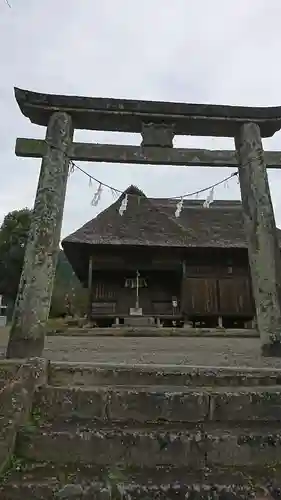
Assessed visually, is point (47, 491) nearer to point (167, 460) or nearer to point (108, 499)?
point (108, 499)

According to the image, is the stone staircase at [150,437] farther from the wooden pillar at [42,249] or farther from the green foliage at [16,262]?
the green foliage at [16,262]

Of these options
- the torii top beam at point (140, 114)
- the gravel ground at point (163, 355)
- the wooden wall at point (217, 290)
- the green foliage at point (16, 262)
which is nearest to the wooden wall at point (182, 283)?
the wooden wall at point (217, 290)

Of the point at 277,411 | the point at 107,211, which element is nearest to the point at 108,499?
the point at 277,411

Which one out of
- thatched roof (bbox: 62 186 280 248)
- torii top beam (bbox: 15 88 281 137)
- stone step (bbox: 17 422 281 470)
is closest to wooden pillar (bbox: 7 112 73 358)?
torii top beam (bbox: 15 88 281 137)

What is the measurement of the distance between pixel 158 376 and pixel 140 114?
382cm

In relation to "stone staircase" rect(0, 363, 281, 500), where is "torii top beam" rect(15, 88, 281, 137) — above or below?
above

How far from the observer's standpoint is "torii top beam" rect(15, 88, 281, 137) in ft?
17.6

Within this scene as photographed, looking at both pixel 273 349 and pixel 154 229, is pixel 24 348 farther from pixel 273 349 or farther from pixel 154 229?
pixel 154 229

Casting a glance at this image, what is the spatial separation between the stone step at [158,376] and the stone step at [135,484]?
2.81 feet

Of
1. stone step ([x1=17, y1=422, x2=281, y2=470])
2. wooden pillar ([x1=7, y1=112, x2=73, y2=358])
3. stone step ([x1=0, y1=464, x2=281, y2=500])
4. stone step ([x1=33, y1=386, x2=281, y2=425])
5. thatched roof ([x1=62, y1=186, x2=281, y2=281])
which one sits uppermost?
thatched roof ([x1=62, y1=186, x2=281, y2=281])

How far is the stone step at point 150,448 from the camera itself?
2.40m

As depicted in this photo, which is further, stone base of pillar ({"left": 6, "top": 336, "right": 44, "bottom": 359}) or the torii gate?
the torii gate

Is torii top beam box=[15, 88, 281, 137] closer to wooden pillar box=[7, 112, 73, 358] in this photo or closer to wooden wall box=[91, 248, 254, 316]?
wooden pillar box=[7, 112, 73, 358]

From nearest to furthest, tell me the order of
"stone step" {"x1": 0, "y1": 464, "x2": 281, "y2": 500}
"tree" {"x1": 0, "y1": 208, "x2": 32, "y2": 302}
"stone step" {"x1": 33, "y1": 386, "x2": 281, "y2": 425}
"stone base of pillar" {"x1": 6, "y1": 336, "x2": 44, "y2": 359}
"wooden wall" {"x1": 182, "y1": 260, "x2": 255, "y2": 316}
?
"stone step" {"x1": 0, "y1": 464, "x2": 281, "y2": 500} < "stone step" {"x1": 33, "y1": 386, "x2": 281, "y2": 425} < "stone base of pillar" {"x1": 6, "y1": 336, "x2": 44, "y2": 359} < "wooden wall" {"x1": 182, "y1": 260, "x2": 255, "y2": 316} < "tree" {"x1": 0, "y1": 208, "x2": 32, "y2": 302}
